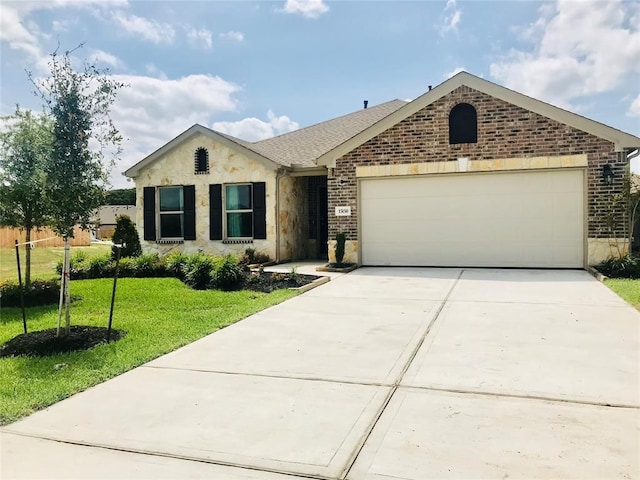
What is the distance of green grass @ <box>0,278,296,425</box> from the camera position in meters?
4.39

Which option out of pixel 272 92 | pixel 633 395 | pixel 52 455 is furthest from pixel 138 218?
pixel 633 395

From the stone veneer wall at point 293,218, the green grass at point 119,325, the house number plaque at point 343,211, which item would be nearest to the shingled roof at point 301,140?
the stone veneer wall at point 293,218

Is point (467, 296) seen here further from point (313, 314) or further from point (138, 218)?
point (138, 218)

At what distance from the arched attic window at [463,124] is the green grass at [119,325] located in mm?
6499

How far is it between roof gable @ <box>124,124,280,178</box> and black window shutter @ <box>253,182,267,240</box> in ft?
2.82

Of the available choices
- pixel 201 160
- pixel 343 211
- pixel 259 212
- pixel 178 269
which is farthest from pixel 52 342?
pixel 201 160

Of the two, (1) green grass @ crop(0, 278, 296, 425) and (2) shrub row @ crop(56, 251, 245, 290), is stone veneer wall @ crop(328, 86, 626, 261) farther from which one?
(1) green grass @ crop(0, 278, 296, 425)

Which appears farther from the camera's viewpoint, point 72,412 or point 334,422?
point 72,412

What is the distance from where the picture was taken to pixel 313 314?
24.3 feet

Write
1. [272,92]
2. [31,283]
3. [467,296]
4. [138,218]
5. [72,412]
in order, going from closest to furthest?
[72,412] < [467,296] < [31,283] < [272,92] < [138,218]

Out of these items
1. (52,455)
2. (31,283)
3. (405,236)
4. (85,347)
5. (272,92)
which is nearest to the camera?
(52,455)

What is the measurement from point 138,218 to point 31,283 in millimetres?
6793

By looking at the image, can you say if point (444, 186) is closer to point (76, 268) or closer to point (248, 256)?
point (248, 256)

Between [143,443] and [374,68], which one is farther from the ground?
[374,68]
